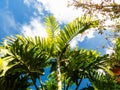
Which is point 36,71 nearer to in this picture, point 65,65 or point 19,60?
point 19,60

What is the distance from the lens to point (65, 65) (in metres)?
12.9

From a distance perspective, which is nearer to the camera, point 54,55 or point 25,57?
point 25,57

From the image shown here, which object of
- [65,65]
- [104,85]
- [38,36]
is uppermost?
[38,36]

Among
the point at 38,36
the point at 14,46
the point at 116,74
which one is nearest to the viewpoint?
the point at 14,46

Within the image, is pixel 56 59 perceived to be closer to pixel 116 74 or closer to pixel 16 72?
pixel 16 72

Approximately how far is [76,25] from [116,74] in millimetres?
2535

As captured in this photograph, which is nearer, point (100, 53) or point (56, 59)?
point (56, 59)

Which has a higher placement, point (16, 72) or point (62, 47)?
point (62, 47)

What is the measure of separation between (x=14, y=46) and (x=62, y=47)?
1.93 metres

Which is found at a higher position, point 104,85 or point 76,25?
point 76,25

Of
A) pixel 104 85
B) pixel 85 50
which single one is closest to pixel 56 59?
pixel 85 50

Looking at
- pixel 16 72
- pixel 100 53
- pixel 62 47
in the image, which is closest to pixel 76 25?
pixel 62 47

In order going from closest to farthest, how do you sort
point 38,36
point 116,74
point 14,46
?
1. point 14,46
2. point 38,36
3. point 116,74

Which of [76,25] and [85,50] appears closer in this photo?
[76,25]
